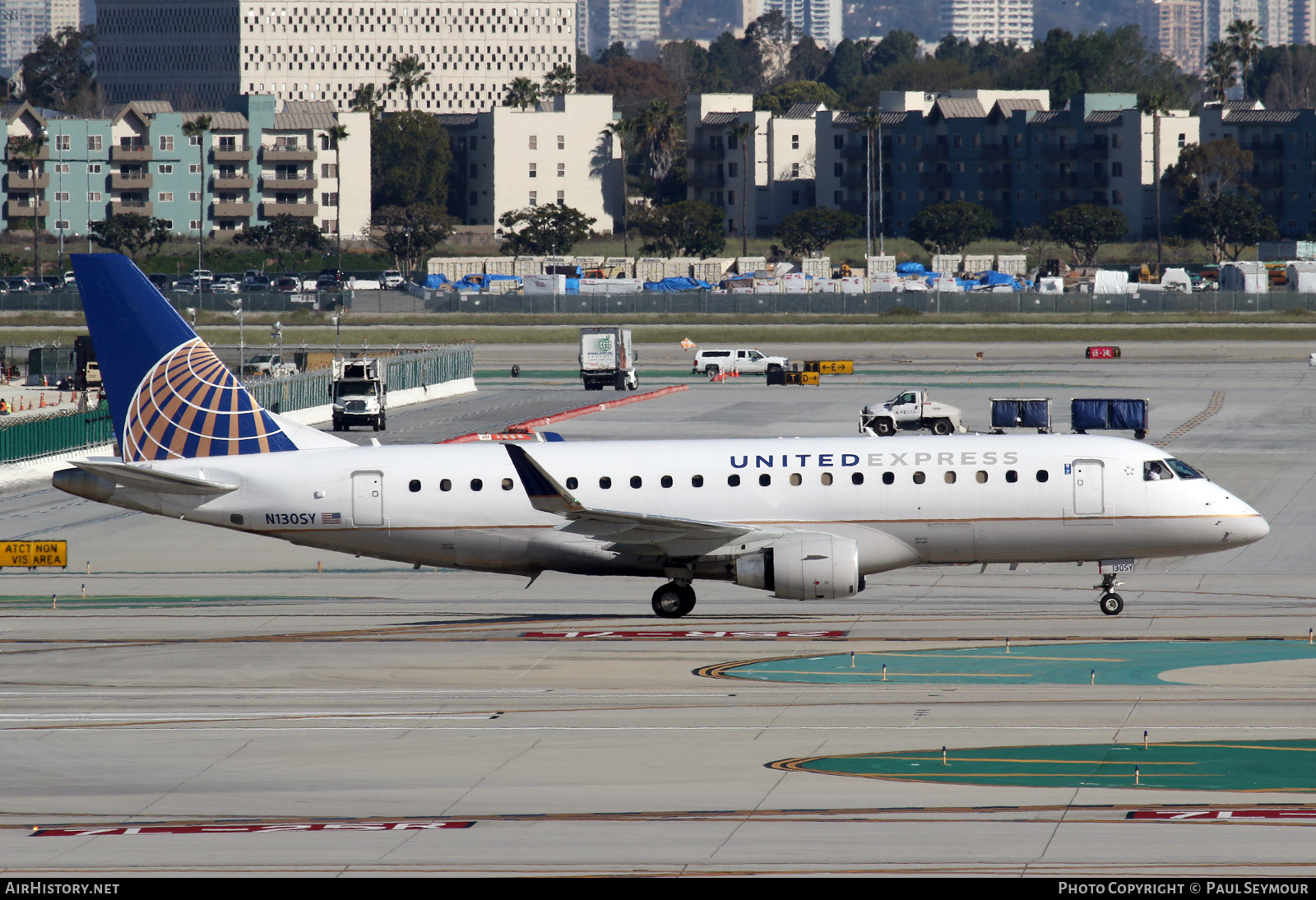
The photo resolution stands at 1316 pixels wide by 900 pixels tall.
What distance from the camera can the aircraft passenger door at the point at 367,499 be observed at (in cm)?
3731

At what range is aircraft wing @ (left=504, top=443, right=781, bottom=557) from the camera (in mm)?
35625

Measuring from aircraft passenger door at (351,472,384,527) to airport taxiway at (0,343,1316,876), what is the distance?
241 cm

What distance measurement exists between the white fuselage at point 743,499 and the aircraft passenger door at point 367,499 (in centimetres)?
3

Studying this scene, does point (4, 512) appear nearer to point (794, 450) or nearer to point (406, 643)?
point (406, 643)

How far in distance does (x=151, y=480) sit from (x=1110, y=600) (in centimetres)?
2144

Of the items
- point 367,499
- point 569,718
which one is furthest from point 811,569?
point 367,499

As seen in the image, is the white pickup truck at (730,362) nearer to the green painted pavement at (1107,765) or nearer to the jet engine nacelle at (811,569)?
the jet engine nacelle at (811,569)

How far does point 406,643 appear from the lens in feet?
114

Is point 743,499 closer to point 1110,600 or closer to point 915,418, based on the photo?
point 1110,600

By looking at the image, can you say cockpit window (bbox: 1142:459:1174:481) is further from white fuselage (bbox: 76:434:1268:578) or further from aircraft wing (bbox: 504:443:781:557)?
aircraft wing (bbox: 504:443:781:557)

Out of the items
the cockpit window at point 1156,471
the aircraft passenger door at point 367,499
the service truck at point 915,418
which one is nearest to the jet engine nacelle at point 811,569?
the cockpit window at point 1156,471

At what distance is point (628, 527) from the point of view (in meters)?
36.1

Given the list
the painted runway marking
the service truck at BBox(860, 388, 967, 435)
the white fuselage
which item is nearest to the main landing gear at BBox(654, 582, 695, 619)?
the white fuselage

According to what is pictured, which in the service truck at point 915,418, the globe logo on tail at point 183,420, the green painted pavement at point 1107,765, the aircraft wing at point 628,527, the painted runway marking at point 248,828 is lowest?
the green painted pavement at point 1107,765
